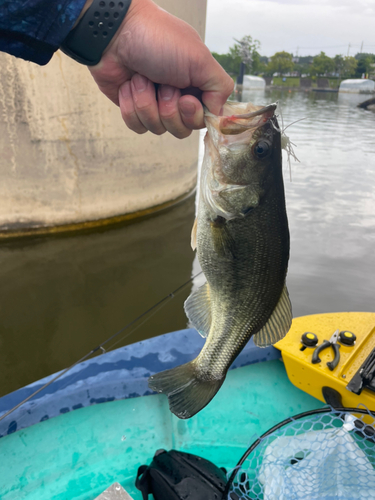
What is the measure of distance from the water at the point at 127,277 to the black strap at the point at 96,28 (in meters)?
2.99

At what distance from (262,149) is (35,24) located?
0.85 meters

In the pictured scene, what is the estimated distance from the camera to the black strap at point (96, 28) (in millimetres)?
1173

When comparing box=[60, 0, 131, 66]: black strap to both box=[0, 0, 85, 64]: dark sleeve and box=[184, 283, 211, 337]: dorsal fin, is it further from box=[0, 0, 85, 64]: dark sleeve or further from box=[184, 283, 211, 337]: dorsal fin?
box=[184, 283, 211, 337]: dorsal fin

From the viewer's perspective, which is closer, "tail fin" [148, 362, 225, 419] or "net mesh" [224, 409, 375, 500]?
"tail fin" [148, 362, 225, 419]

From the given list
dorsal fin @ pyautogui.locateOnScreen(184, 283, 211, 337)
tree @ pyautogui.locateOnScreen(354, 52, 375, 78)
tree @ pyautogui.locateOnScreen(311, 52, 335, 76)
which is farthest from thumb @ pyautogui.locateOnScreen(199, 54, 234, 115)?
tree @ pyautogui.locateOnScreen(311, 52, 335, 76)

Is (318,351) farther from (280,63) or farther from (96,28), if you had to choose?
(280,63)

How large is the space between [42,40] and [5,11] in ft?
0.40

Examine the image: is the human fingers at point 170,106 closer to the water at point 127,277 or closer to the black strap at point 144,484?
the black strap at point 144,484

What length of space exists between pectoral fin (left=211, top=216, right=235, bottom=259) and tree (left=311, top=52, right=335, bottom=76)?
304ft

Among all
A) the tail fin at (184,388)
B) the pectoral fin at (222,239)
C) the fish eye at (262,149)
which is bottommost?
the tail fin at (184,388)

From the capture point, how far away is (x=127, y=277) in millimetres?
4918

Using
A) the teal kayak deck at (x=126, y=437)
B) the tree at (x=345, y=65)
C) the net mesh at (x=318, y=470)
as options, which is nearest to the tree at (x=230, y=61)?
the tree at (x=345, y=65)

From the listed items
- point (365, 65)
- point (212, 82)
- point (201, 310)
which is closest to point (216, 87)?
point (212, 82)

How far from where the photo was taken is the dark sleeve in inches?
43.4
